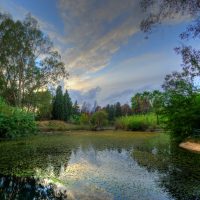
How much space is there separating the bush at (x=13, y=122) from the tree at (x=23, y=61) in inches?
210

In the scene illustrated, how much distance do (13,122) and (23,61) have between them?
1080cm

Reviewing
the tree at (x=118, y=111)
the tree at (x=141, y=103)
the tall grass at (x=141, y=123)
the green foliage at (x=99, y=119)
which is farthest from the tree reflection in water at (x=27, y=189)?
the tree at (x=118, y=111)

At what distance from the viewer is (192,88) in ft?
88.9

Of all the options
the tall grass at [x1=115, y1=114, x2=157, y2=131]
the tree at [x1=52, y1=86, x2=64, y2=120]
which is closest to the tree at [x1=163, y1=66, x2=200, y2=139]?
the tall grass at [x1=115, y1=114, x2=157, y2=131]

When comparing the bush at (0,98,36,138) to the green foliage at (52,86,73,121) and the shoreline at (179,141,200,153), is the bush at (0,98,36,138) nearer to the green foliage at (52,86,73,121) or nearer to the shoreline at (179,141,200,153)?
the shoreline at (179,141,200,153)

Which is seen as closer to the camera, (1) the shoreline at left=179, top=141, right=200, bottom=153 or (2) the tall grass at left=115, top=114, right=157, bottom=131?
(1) the shoreline at left=179, top=141, right=200, bottom=153

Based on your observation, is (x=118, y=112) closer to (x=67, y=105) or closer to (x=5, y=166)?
(x=67, y=105)

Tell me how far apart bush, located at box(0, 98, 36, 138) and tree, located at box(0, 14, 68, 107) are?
5.34 m

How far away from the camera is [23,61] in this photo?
36750mm

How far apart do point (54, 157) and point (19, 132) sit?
1568 centimetres

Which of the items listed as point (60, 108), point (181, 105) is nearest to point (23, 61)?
point (181, 105)

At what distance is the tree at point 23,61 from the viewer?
35375mm

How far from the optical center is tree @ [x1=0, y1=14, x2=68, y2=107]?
3538 centimetres

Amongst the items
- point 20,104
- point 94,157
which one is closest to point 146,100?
point 20,104
